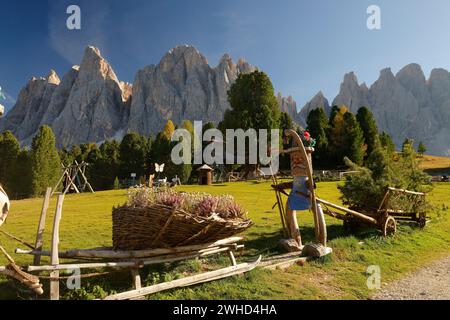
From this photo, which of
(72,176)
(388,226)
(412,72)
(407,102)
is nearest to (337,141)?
(72,176)

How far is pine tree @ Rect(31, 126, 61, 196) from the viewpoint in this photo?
143 feet

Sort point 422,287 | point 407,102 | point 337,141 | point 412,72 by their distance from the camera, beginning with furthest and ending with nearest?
1. point 412,72
2. point 407,102
3. point 337,141
4. point 422,287

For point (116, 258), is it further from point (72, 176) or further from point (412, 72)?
point (412, 72)

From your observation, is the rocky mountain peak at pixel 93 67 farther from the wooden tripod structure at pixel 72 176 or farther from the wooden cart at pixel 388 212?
the wooden cart at pixel 388 212

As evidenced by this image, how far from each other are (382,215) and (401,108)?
192904 mm

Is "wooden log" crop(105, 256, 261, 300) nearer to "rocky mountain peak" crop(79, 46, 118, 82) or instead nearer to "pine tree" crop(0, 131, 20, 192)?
"pine tree" crop(0, 131, 20, 192)

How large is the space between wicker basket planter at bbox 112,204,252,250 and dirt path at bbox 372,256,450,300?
157 inches

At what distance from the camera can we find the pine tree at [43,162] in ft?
143

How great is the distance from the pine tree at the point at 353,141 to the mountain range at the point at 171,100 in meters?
106

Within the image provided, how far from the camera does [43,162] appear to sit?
43906 mm

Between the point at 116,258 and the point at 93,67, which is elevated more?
the point at 93,67

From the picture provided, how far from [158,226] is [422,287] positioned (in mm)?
6352
